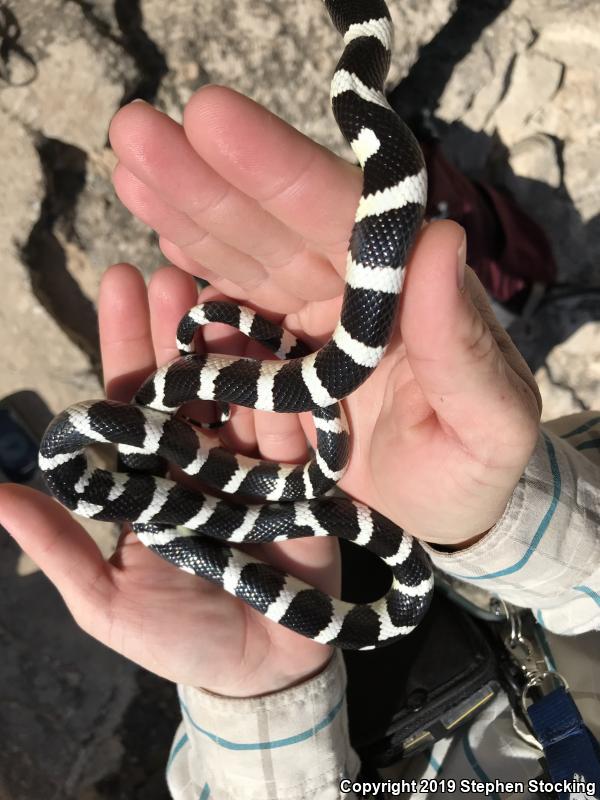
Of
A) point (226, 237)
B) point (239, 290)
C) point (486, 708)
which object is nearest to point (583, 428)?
point (486, 708)

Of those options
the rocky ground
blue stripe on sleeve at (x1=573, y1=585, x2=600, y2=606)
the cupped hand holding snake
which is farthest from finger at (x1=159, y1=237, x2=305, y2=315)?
blue stripe on sleeve at (x1=573, y1=585, x2=600, y2=606)

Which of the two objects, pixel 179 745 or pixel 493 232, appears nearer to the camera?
pixel 179 745

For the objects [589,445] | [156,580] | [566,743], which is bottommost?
[156,580]

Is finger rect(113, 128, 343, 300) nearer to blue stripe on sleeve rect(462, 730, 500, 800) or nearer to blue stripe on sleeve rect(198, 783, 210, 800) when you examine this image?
blue stripe on sleeve rect(462, 730, 500, 800)

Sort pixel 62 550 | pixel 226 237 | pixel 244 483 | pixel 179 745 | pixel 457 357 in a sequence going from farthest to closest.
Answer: pixel 179 745
pixel 244 483
pixel 62 550
pixel 226 237
pixel 457 357

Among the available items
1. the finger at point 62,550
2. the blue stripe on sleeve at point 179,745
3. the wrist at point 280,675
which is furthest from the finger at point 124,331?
the blue stripe on sleeve at point 179,745

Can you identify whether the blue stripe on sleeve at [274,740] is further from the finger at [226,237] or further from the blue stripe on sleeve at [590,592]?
the finger at [226,237]

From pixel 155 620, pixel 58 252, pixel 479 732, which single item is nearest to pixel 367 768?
pixel 479 732

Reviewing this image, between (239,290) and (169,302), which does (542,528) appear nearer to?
(239,290)
